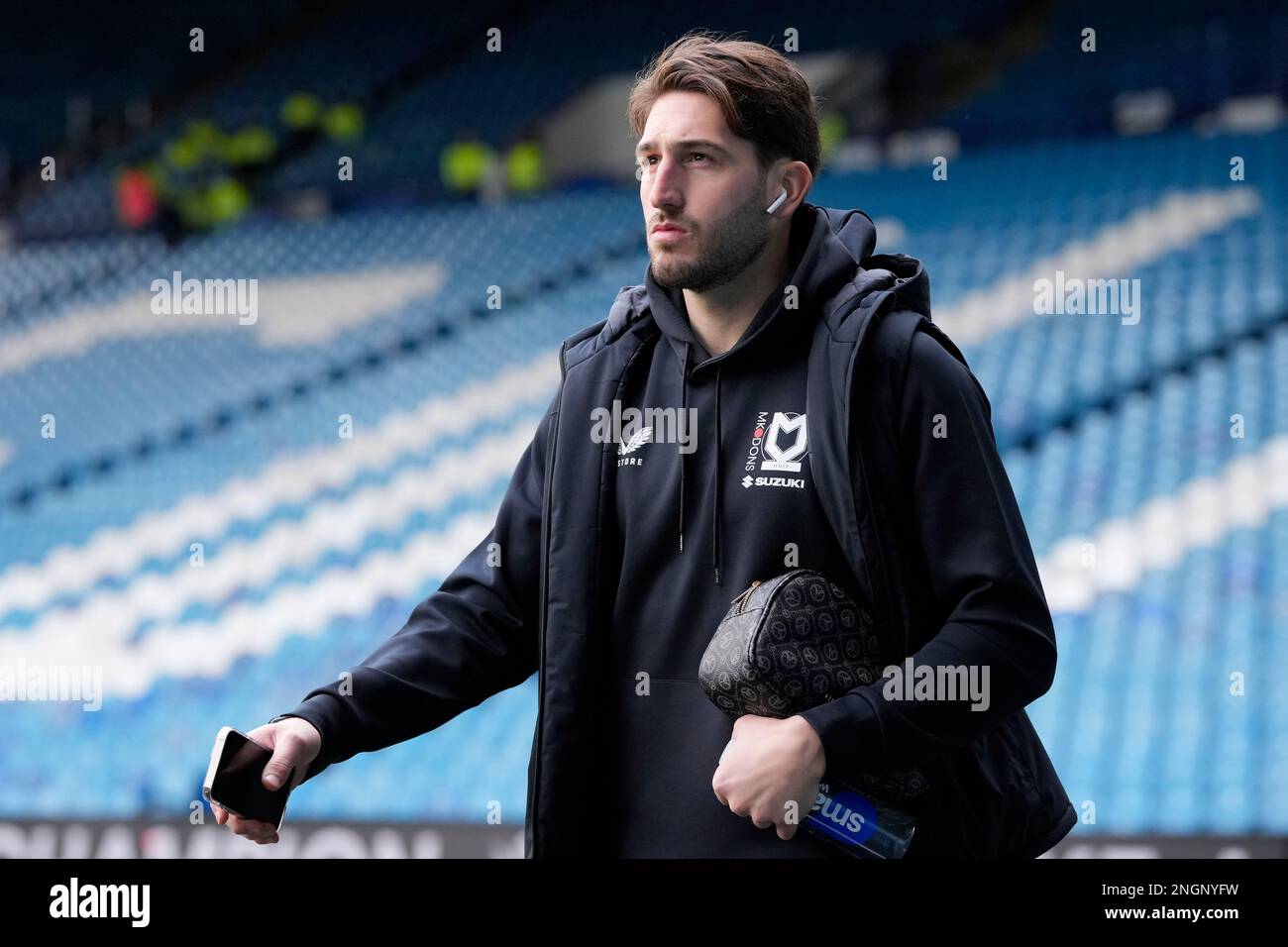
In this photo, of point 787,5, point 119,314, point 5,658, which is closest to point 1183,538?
point 5,658

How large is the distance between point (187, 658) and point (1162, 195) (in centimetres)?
528

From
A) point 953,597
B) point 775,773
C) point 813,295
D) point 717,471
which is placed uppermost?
point 813,295

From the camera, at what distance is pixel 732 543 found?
1.37 metres

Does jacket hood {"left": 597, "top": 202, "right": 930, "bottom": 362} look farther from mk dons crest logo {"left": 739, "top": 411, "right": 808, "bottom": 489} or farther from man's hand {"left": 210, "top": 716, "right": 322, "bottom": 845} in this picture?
man's hand {"left": 210, "top": 716, "right": 322, "bottom": 845}

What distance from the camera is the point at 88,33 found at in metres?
10.3

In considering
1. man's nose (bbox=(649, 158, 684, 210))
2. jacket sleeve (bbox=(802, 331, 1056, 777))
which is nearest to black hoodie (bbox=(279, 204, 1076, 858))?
jacket sleeve (bbox=(802, 331, 1056, 777))

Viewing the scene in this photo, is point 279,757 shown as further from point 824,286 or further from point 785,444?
point 824,286

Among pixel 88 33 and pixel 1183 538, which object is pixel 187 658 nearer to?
pixel 1183 538

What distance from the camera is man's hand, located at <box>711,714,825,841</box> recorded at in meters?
1.21

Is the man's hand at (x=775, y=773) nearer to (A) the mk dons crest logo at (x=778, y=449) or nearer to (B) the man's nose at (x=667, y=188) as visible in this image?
(A) the mk dons crest logo at (x=778, y=449)

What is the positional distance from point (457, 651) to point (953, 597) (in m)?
0.50

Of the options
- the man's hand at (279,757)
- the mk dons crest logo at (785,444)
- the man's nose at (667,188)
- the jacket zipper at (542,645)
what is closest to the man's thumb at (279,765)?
the man's hand at (279,757)

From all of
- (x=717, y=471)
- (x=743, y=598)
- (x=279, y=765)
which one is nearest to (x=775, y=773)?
(x=743, y=598)

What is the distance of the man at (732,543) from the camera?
127 cm
